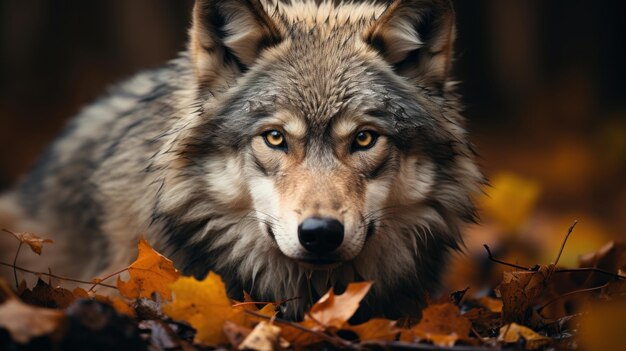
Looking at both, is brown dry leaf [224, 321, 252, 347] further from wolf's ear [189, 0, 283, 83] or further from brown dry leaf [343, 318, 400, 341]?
wolf's ear [189, 0, 283, 83]

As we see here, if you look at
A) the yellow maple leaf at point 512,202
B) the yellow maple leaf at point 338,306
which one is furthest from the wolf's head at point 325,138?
the yellow maple leaf at point 512,202

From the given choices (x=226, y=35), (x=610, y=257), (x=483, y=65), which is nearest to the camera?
(x=226, y=35)

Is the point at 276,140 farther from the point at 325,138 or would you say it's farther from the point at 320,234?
the point at 320,234

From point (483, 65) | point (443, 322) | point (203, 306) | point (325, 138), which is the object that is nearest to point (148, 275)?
point (203, 306)

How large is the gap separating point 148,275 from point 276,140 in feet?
3.11

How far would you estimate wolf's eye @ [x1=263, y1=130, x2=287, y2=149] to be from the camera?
3.73 metres

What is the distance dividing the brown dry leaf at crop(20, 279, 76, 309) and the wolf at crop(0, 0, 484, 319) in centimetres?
94

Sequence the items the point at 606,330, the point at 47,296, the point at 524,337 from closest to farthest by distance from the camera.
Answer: the point at 606,330
the point at 524,337
the point at 47,296

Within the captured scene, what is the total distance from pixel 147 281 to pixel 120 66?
1041cm

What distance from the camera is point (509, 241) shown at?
247 inches

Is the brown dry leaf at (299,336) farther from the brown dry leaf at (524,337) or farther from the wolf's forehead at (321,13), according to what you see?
the wolf's forehead at (321,13)

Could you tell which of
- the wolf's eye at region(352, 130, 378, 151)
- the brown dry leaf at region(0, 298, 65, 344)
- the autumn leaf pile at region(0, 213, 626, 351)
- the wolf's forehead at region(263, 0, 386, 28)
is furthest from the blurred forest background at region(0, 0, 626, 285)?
the brown dry leaf at region(0, 298, 65, 344)

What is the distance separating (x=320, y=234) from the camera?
322 centimetres

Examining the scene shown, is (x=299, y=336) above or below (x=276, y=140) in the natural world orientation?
below
